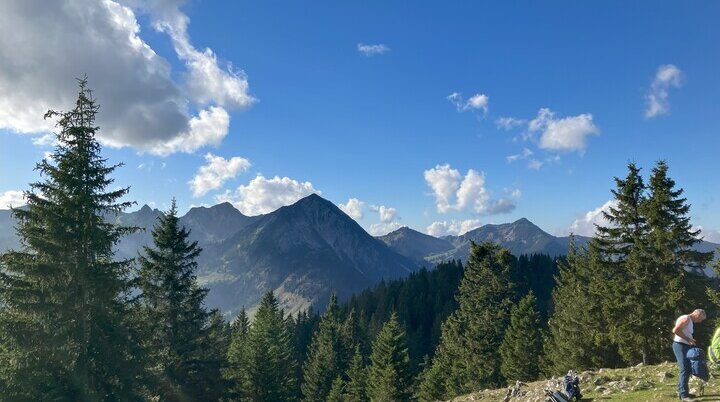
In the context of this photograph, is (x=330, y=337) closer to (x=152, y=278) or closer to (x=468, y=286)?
(x=468, y=286)

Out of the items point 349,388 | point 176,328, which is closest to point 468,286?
point 349,388

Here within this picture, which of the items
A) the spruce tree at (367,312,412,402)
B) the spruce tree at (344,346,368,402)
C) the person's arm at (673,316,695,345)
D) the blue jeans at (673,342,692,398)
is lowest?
the spruce tree at (344,346,368,402)

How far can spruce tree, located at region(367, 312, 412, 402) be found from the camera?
45.9m

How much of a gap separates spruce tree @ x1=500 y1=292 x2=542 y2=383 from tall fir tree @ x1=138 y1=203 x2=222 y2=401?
26949mm

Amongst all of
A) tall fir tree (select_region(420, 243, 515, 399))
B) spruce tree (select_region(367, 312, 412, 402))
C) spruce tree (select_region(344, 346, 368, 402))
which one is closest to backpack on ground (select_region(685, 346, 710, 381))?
tall fir tree (select_region(420, 243, 515, 399))

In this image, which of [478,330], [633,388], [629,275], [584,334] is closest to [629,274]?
[629,275]

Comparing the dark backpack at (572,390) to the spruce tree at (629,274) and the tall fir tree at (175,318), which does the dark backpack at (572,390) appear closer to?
the spruce tree at (629,274)

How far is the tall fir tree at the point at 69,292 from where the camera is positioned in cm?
1884

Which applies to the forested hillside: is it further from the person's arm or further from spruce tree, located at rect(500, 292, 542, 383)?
the person's arm

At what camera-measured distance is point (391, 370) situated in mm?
46250

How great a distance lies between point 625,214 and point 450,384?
2632cm

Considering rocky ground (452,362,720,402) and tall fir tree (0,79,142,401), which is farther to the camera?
tall fir tree (0,79,142,401)

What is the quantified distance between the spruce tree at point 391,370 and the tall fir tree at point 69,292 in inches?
1152

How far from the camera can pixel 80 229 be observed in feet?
68.3
